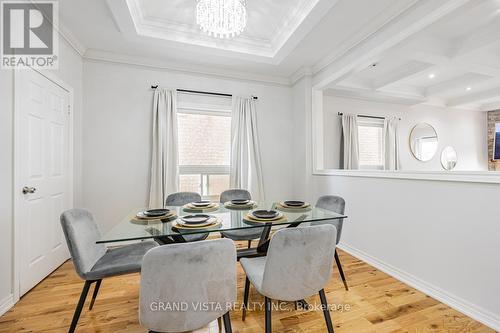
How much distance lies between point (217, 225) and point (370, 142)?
158 inches

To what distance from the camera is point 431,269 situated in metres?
1.93

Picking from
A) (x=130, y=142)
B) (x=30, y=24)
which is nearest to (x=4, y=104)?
(x=30, y=24)

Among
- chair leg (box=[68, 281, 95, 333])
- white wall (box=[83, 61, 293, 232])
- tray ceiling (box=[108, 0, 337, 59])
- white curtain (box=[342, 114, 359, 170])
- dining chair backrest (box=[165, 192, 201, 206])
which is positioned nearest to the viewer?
chair leg (box=[68, 281, 95, 333])

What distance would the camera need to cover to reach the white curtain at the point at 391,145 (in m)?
4.33

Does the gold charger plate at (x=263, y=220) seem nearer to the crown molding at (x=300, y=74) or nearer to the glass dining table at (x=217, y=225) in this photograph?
the glass dining table at (x=217, y=225)

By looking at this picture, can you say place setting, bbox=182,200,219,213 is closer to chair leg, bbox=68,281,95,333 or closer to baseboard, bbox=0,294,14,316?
chair leg, bbox=68,281,95,333

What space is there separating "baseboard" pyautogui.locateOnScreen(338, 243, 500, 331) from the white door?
3.45 m

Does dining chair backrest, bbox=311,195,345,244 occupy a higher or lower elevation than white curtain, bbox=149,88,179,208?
lower

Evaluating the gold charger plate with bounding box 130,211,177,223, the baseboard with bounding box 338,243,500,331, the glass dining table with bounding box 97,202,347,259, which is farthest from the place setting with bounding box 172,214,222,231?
the baseboard with bounding box 338,243,500,331

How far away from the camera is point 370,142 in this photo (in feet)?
14.4

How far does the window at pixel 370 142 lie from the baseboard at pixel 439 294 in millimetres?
2273

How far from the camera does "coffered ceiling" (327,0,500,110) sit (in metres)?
2.28

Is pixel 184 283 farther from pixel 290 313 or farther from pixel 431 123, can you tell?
pixel 431 123

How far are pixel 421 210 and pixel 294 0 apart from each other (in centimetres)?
241
